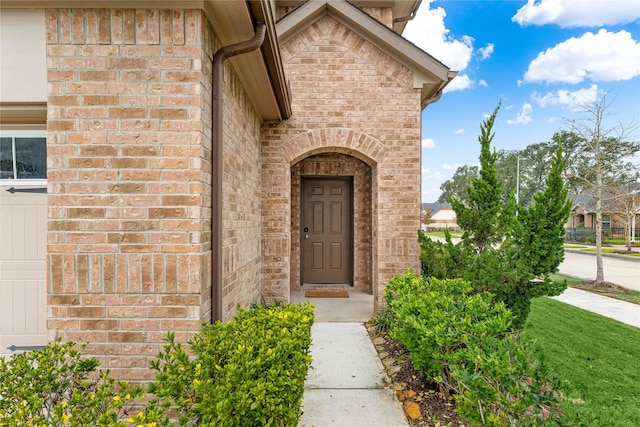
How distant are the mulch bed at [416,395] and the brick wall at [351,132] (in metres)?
1.56

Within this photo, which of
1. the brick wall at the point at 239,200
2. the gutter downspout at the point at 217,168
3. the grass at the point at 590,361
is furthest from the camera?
the brick wall at the point at 239,200

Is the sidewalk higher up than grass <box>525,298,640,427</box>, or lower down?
lower down

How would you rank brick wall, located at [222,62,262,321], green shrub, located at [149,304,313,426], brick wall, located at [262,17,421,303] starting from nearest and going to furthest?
1. green shrub, located at [149,304,313,426]
2. brick wall, located at [222,62,262,321]
3. brick wall, located at [262,17,421,303]

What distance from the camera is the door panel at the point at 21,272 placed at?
9.16 ft

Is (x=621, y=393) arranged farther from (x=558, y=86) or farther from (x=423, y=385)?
(x=558, y=86)

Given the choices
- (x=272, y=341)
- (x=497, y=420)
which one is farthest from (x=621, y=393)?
(x=272, y=341)

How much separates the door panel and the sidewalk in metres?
8.60

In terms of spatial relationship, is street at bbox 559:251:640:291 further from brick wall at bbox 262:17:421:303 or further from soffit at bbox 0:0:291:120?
soffit at bbox 0:0:291:120

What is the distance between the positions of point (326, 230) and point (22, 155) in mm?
5218

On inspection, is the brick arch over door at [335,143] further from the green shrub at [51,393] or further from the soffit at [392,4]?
the green shrub at [51,393]

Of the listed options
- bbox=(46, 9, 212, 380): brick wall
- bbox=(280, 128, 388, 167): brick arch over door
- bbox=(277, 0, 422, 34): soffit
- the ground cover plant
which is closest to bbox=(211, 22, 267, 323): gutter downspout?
bbox=(46, 9, 212, 380): brick wall

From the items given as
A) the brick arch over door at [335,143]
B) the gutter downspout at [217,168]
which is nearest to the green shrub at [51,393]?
the gutter downspout at [217,168]

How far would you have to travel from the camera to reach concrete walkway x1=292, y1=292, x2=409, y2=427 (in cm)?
271

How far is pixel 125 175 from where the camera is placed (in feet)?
7.42
